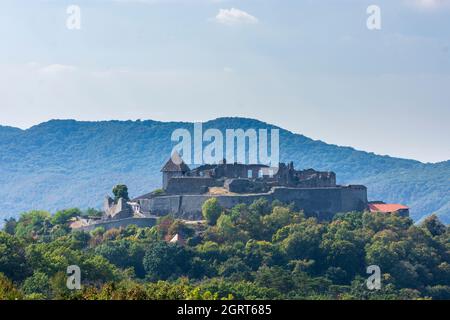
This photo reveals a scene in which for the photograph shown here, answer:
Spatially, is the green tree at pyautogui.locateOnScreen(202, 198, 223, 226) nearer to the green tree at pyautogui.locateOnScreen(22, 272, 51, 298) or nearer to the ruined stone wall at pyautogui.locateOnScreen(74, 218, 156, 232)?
the ruined stone wall at pyautogui.locateOnScreen(74, 218, 156, 232)

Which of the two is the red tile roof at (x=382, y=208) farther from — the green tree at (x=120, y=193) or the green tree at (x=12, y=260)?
the green tree at (x=12, y=260)

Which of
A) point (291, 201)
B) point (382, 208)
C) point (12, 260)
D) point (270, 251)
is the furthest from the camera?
point (382, 208)

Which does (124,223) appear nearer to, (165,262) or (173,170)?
(173,170)

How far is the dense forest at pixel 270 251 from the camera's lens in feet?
253

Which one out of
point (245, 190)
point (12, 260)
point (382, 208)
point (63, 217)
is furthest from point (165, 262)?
point (382, 208)

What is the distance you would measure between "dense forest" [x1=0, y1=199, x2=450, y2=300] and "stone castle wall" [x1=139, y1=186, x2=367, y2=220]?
80 cm

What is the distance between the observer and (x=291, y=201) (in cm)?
8856

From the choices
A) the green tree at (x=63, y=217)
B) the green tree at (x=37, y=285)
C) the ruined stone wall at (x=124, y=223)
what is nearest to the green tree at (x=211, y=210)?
the ruined stone wall at (x=124, y=223)

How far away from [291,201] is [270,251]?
5754mm

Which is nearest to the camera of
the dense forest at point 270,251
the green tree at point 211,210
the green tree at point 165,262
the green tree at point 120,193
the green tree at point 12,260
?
the green tree at point 12,260

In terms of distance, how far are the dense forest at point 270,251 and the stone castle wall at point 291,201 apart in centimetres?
80

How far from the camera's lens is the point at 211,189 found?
87500 mm

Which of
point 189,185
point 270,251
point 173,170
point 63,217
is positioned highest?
→ point 173,170

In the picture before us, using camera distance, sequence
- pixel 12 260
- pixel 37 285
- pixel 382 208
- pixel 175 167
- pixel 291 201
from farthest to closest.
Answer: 1. pixel 382 208
2. pixel 175 167
3. pixel 291 201
4. pixel 12 260
5. pixel 37 285
